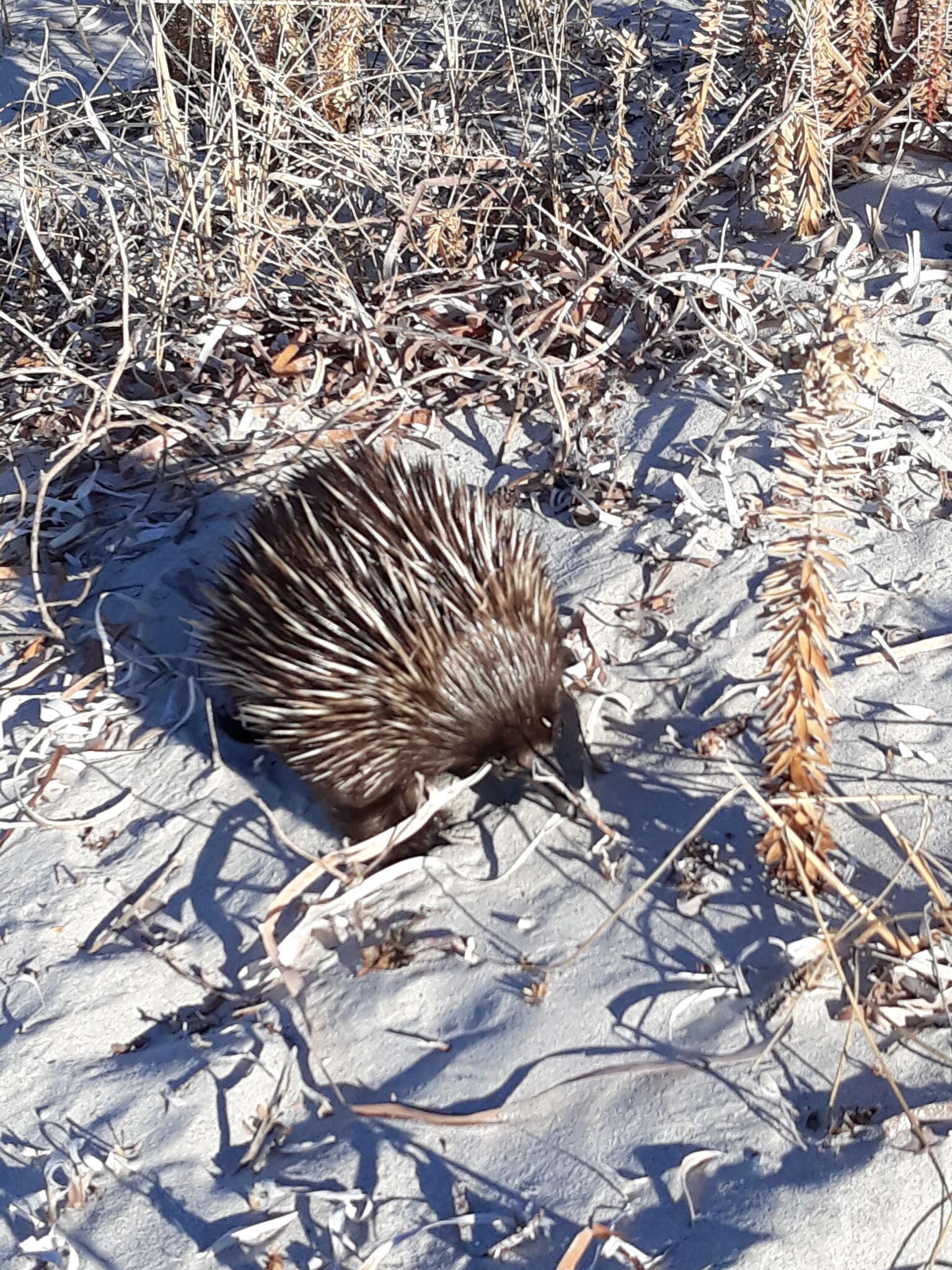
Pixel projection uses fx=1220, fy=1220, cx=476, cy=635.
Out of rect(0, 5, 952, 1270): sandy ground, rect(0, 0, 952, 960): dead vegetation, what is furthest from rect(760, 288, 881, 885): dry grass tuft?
rect(0, 0, 952, 960): dead vegetation

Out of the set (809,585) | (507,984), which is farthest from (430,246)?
(507,984)

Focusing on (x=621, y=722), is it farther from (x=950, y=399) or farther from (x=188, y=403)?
(x=188, y=403)

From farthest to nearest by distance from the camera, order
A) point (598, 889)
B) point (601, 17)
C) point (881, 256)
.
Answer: point (601, 17), point (881, 256), point (598, 889)

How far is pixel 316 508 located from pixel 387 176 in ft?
5.97

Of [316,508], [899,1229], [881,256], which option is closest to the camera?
[899,1229]

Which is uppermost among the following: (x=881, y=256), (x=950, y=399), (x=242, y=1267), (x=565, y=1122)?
(x=881, y=256)

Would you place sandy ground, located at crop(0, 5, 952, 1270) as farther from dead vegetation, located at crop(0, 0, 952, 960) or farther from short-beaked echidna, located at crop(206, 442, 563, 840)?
dead vegetation, located at crop(0, 0, 952, 960)

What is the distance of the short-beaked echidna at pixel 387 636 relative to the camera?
2762 mm

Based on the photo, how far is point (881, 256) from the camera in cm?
400

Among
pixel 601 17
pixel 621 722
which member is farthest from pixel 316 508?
pixel 601 17

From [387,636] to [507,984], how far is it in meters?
0.81

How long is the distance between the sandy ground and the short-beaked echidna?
22 centimetres

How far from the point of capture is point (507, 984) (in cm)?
261

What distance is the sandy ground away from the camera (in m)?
2.19
